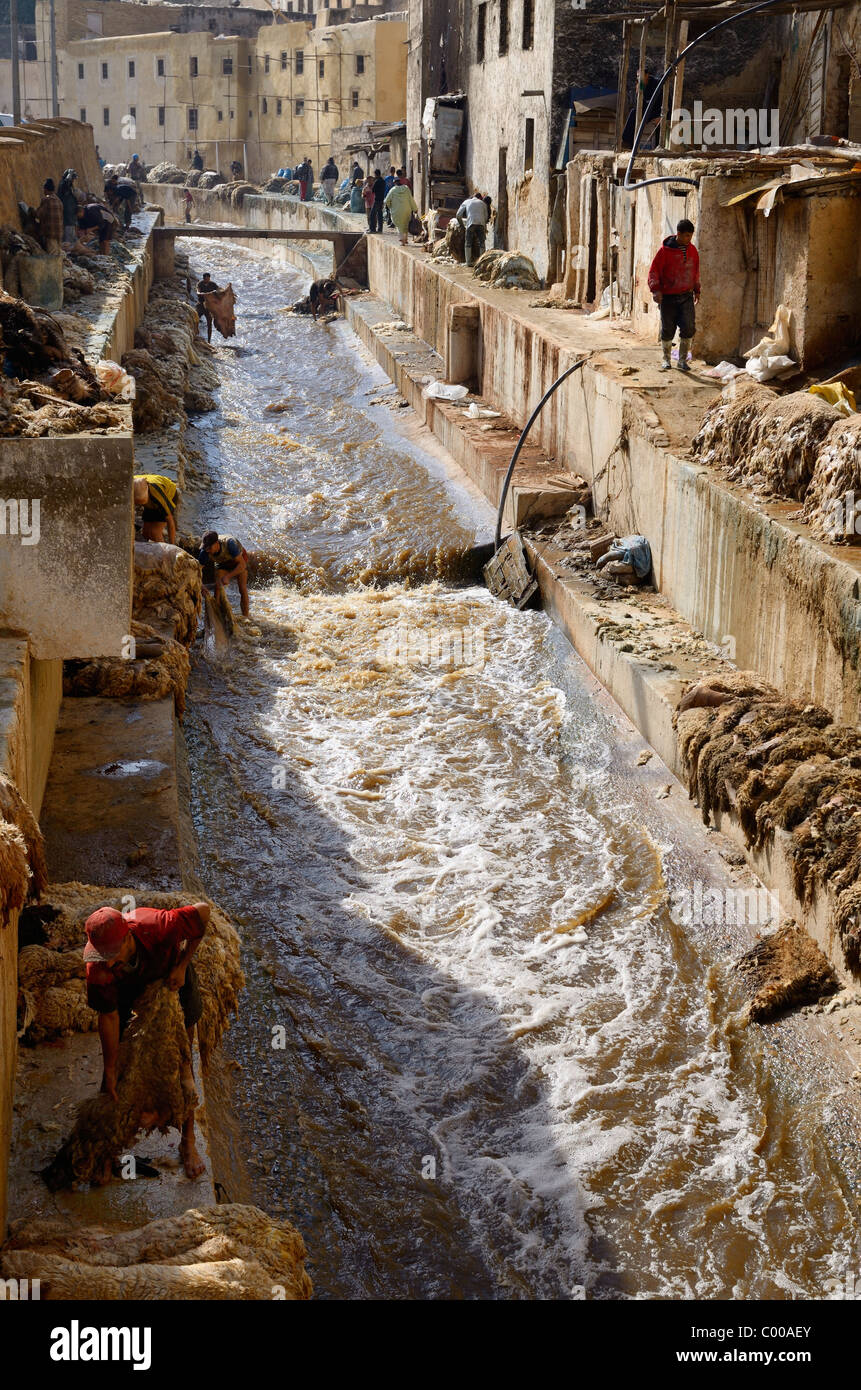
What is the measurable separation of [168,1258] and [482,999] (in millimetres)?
3638

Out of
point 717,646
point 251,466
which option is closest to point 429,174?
point 251,466

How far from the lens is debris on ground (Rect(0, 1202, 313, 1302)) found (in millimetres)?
4664

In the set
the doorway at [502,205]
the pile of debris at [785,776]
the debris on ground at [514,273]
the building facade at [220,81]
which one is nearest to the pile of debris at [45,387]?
the pile of debris at [785,776]

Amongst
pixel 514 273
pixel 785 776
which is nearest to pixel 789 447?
pixel 785 776

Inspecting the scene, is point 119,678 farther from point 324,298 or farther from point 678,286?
point 324,298

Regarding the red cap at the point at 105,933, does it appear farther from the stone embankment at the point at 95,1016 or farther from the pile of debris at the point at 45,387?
the pile of debris at the point at 45,387

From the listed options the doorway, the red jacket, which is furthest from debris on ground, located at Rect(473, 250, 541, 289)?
the red jacket

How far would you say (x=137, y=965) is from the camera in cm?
562

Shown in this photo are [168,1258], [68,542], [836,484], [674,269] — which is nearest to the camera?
[168,1258]

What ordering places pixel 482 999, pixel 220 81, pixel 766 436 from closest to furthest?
pixel 482 999
pixel 766 436
pixel 220 81

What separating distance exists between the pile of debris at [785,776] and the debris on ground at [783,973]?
0.24 meters

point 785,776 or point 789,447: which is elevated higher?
point 789,447

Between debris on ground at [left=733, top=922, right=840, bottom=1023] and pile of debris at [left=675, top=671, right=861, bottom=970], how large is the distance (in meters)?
0.24

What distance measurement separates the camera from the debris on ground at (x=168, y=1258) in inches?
184
